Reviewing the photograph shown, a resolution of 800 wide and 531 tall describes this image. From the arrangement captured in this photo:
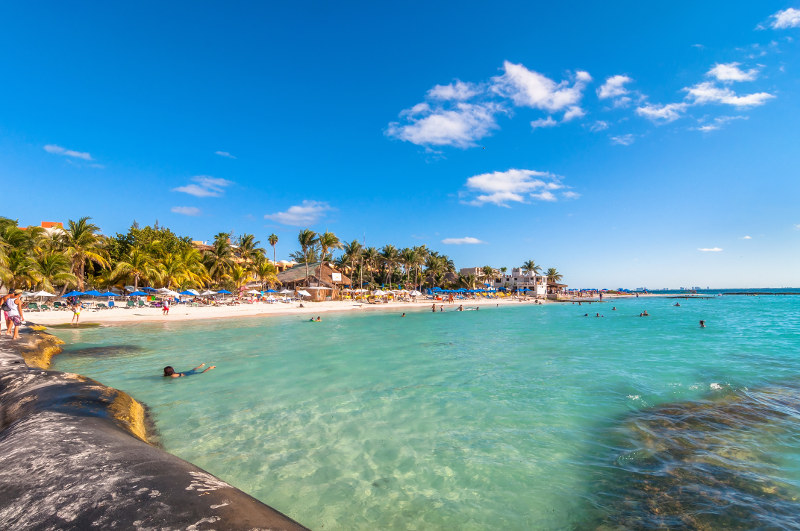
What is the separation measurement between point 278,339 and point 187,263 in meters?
29.0

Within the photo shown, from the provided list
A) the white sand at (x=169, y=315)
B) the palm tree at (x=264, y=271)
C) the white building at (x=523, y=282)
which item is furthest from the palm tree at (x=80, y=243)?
the white building at (x=523, y=282)

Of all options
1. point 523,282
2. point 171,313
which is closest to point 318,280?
point 171,313

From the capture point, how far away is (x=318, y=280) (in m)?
59.4

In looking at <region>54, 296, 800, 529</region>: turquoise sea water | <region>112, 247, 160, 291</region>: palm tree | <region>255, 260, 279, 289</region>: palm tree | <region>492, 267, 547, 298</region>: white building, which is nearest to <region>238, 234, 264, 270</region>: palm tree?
<region>255, 260, 279, 289</region>: palm tree

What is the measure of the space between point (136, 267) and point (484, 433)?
40.6 metres

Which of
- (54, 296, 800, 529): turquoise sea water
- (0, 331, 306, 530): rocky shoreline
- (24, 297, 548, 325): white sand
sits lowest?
(54, 296, 800, 529): turquoise sea water

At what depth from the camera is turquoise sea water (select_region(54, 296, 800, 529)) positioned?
183 inches

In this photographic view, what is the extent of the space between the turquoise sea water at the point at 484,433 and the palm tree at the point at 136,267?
24446mm

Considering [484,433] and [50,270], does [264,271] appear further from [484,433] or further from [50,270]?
[484,433]

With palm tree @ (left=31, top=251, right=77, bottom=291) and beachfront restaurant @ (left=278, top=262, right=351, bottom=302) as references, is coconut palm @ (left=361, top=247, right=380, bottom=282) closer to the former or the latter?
beachfront restaurant @ (left=278, top=262, right=351, bottom=302)

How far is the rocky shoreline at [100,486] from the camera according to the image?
232 cm

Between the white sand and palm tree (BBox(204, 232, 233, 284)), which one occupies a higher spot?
palm tree (BBox(204, 232, 233, 284))

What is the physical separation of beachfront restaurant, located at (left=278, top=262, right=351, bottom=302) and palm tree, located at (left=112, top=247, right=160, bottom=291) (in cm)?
2133

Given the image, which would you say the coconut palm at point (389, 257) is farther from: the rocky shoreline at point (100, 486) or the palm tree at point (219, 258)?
the rocky shoreline at point (100, 486)
